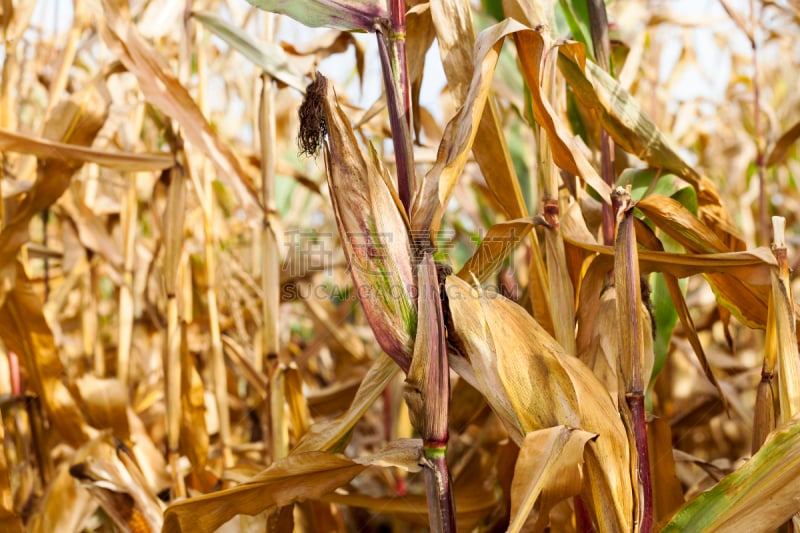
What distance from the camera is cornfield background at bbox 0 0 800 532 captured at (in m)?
0.49

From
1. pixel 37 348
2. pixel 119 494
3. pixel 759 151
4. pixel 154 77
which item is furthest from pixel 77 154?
pixel 759 151

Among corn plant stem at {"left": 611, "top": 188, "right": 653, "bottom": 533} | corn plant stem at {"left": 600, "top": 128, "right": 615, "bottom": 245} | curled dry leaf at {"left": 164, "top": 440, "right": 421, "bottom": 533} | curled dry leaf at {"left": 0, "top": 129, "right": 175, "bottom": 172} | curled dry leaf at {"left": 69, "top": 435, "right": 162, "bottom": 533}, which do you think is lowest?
curled dry leaf at {"left": 69, "top": 435, "right": 162, "bottom": 533}

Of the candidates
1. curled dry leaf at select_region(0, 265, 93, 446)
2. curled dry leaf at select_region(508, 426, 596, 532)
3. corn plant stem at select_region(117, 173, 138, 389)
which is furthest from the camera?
corn plant stem at select_region(117, 173, 138, 389)

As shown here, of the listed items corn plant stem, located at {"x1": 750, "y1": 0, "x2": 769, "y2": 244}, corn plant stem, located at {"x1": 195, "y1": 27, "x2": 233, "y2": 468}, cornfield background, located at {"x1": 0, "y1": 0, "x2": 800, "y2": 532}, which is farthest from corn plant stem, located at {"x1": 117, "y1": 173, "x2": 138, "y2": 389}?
corn plant stem, located at {"x1": 750, "y1": 0, "x2": 769, "y2": 244}

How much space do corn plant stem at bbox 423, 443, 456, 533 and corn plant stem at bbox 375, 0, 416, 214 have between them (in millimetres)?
172

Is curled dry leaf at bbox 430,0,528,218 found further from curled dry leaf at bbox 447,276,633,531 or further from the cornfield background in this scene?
curled dry leaf at bbox 447,276,633,531

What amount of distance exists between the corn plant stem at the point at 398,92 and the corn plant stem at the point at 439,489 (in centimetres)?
17

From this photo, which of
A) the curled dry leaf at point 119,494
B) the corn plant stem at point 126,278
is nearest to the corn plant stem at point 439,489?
the curled dry leaf at point 119,494

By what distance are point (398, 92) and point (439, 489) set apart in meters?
0.28

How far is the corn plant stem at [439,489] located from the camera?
49cm

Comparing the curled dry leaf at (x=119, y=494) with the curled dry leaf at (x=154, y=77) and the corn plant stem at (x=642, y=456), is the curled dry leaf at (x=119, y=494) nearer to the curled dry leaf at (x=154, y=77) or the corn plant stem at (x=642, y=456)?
the curled dry leaf at (x=154, y=77)

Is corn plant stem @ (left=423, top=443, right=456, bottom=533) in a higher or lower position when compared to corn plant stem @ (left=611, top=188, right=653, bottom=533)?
lower

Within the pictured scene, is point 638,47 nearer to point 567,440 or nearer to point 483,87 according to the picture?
point 483,87

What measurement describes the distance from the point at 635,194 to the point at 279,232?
1.27 feet
